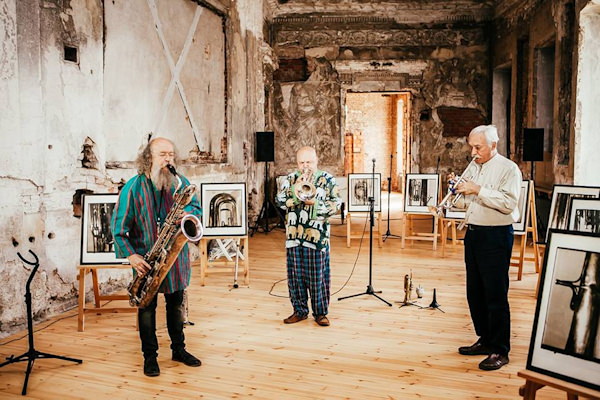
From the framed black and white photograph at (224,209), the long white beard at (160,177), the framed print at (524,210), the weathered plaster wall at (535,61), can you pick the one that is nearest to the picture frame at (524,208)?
the framed print at (524,210)

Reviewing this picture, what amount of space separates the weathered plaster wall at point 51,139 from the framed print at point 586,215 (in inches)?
184

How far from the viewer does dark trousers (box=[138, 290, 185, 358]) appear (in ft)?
12.5

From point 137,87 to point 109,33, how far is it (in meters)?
0.77

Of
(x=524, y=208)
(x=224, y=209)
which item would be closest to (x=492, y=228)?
(x=524, y=208)

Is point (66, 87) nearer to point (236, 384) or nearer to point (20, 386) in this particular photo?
point (20, 386)

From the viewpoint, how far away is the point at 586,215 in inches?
189

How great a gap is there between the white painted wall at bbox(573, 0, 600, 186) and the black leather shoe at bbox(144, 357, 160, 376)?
6501 millimetres

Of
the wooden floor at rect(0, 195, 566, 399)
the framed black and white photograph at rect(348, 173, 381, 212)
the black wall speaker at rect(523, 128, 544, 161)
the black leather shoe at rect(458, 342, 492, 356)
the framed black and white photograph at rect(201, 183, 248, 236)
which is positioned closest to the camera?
the wooden floor at rect(0, 195, 566, 399)

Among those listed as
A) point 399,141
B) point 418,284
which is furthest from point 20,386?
point 399,141

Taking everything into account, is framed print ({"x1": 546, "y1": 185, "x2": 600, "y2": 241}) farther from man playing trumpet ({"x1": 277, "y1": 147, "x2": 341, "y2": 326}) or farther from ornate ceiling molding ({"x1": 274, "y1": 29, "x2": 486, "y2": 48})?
ornate ceiling molding ({"x1": 274, "y1": 29, "x2": 486, "y2": 48})

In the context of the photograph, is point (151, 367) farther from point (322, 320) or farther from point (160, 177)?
point (322, 320)

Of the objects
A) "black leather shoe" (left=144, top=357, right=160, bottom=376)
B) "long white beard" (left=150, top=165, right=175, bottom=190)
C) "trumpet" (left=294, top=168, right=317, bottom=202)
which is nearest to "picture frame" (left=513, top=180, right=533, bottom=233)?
"trumpet" (left=294, top=168, right=317, bottom=202)

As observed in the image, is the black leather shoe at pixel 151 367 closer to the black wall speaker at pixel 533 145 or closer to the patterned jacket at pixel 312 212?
the patterned jacket at pixel 312 212

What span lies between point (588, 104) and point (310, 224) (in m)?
5.22
